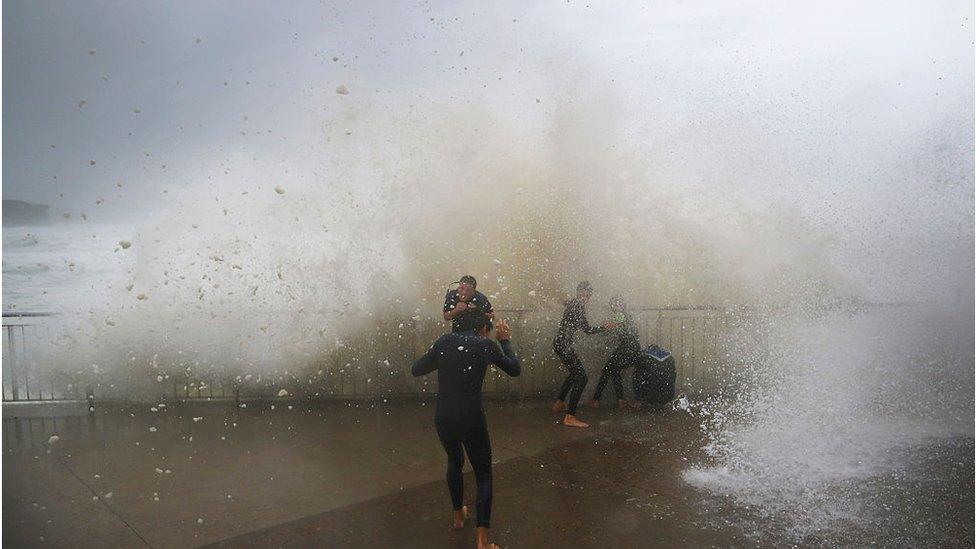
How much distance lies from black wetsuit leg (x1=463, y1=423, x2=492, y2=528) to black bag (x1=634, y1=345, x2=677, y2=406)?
3.80m

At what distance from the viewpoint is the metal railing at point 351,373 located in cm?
776

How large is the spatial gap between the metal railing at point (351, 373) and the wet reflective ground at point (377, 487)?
0.64 m

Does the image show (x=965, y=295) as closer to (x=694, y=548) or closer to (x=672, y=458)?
(x=672, y=458)

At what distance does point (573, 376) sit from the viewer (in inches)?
278

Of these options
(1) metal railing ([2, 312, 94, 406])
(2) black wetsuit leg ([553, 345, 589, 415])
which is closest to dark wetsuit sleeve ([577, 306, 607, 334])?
(2) black wetsuit leg ([553, 345, 589, 415])

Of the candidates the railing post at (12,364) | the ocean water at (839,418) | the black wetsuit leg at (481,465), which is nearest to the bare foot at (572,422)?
the ocean water at (839,418)

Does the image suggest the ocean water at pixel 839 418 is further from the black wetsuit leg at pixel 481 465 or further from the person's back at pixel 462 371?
the person's back at pixel 462 371

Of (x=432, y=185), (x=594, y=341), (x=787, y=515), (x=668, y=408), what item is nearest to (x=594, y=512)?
(x=787, y=515)

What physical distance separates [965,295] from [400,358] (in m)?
9.17

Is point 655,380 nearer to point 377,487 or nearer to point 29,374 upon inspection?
point 377,487

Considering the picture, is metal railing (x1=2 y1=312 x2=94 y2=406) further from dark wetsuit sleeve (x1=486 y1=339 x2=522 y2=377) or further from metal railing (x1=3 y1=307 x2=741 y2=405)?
dark wetsuit sleeve (x1=486 y1=339 x2=522 y2=377)

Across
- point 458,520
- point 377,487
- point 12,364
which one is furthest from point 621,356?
point 12,364

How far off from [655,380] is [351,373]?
3782mm

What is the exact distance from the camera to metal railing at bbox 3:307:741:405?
25.5ft
